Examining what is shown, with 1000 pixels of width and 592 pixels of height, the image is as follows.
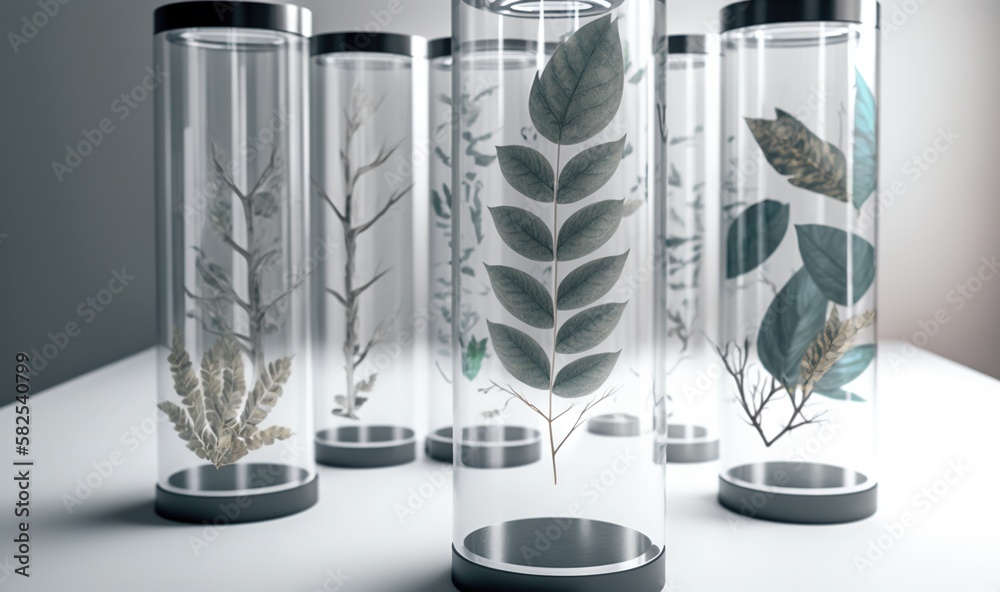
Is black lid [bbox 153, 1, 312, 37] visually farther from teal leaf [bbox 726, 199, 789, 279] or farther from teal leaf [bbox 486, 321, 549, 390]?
teal leaf [bbox 726, 199, 789, 279]

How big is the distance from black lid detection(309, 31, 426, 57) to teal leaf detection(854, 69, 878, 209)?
2.67 feet

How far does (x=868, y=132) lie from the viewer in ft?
4.69

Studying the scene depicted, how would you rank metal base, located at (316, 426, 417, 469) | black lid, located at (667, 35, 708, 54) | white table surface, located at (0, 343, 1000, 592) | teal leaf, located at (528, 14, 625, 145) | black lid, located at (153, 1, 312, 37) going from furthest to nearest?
black lid, located at (667, 35, 708, 54), metal base, located at (316, 426, 417, 469), black lid, located at (153, 1, 312, 37), white table surface, located at (0, 343, 1000, 592), teal leaf, located at (528, 14, 625, 145)

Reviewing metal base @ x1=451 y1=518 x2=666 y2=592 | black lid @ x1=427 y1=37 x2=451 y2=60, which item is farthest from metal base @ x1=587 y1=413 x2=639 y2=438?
black lid @ x1=427 y1=37 x2=451 y2=60

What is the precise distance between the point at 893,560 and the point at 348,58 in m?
1.25

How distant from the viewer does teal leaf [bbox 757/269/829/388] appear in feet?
4.67

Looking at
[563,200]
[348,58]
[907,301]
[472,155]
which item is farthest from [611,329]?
[907,301]

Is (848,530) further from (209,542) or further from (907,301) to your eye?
(907,301)

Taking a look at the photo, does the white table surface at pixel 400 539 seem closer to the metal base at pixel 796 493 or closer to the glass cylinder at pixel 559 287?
the metal base at pixel 796 493

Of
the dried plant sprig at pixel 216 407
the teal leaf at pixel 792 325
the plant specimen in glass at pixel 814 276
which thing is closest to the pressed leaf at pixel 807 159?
the plant specimen in glass at pixel 814 276

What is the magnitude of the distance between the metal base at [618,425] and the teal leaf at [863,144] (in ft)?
1.92

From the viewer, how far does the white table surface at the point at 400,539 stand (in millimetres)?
1136

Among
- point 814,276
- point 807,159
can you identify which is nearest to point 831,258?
point 814,276

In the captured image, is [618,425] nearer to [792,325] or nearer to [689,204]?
[792,325]
